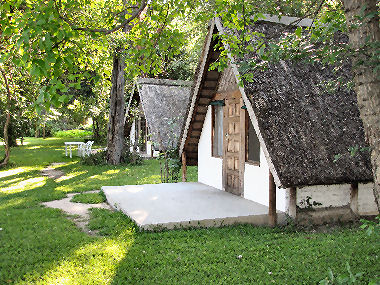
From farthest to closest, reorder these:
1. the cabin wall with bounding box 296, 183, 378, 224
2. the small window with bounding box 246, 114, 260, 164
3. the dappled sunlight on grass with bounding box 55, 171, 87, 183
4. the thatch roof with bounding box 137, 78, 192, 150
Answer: the thatch roof with bounding box 137, 78, 192, 150
the dappled sunlight on grass with bounding box 55, 171, 87, 183
the small window with bounding box 246, 114, 260, 164
the cabin wall with bounding box 296, 183, 378, 224

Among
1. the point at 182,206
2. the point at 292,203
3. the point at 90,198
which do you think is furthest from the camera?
the point at 90,198

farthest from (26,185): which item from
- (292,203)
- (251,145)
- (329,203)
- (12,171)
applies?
(329,203)

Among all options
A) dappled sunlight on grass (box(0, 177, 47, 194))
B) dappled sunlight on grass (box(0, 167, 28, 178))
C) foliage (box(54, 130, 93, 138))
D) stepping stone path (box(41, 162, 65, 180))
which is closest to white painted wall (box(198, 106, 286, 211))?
dappled sunlight on grass (box(0, 177, 47, 194))

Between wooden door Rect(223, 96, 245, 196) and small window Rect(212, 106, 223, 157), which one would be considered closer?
wooden door Rect(223, 96, 245, 196)

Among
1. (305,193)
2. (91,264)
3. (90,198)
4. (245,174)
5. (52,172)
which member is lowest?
(91,264)

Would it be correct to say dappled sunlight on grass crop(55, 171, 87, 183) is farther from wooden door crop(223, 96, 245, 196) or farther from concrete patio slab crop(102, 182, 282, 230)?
wooden door crop(223, 96, 245, 196)

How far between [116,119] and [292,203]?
12901mm

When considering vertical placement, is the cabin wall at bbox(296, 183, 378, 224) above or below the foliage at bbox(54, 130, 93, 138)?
below

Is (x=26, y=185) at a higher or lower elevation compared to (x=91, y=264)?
higher

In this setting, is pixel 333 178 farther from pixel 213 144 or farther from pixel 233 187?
pixel 213 144

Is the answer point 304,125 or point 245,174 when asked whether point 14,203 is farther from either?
point 304,125

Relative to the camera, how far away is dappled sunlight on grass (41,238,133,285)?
197 inches

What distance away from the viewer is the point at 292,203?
7.40 meters

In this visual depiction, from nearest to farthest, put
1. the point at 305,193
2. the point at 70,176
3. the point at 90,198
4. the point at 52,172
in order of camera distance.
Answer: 1. the point at 305,193
2. the point at 90,198
3. the point at 70,176
4. the point at 52,172
